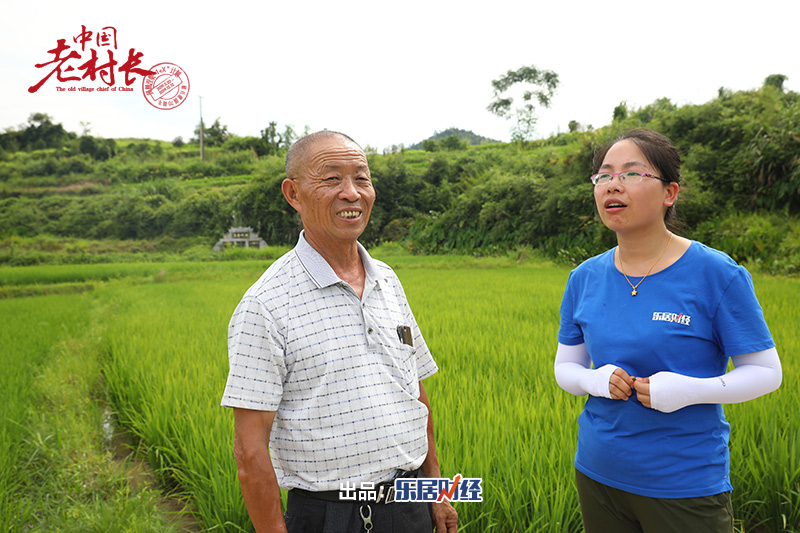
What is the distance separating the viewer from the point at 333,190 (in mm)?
1218

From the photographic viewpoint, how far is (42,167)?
2670 centimetres

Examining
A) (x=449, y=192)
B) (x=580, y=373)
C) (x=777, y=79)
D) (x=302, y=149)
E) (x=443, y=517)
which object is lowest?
(x=443, y=517)

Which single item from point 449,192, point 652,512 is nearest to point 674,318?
point 652,512

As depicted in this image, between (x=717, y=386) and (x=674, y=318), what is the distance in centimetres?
17

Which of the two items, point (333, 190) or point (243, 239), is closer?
point (333, 190)

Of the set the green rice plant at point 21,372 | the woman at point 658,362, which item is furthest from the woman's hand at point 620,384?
the green rice plant at point 21,372

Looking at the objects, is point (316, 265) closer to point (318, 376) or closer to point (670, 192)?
point (318, 376)

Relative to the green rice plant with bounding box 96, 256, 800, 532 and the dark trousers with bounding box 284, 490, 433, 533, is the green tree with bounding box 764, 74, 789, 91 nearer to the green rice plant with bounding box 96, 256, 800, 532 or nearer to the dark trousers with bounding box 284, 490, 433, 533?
the green rice plant with bounding box 96, 256, 800, 532

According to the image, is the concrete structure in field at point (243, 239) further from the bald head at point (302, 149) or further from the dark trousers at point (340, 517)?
the dark trousers at point (340, 517)

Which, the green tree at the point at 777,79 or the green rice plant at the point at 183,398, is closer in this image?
the green rice plant at the point at 183,398

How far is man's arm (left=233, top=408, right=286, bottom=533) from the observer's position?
3.49 ft

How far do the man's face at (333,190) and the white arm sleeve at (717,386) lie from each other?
80cm

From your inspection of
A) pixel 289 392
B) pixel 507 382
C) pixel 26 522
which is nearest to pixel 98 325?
pixel 26 522

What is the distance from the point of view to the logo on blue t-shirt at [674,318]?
1153mm
